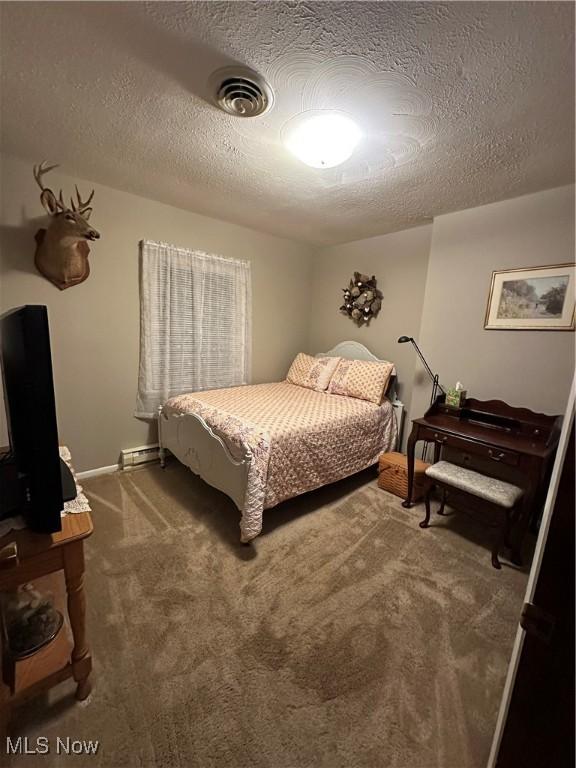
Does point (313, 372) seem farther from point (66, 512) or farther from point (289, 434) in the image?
point (66, 512)

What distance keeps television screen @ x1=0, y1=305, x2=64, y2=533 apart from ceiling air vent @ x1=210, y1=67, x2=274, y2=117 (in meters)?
1.27

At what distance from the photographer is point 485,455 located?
199 cm

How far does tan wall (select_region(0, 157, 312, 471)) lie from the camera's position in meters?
2.15

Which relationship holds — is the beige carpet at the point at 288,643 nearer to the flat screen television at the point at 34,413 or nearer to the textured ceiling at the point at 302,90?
A: the flat screen television at the point at 34,413

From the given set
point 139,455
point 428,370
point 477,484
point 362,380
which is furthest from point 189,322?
point 477,484

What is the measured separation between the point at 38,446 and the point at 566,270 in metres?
3.02

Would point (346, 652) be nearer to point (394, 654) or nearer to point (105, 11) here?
point (394, 654)

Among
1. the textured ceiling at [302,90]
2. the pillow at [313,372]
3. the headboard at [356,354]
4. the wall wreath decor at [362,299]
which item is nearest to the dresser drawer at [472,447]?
the headboard at [356,354]

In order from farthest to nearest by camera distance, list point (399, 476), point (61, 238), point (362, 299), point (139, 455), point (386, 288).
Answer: point (362, 299) → point (386, 288) → point (139, 455) → point (399, 476) → point (61, 238)

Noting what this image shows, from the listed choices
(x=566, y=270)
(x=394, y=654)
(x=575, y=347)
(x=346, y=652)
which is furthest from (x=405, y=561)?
(x=566, y=270)

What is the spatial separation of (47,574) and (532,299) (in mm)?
3087

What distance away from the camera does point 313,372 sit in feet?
11.3

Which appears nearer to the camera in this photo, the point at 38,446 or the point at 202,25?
→ the point at 38,446

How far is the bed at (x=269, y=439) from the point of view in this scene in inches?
73.5
